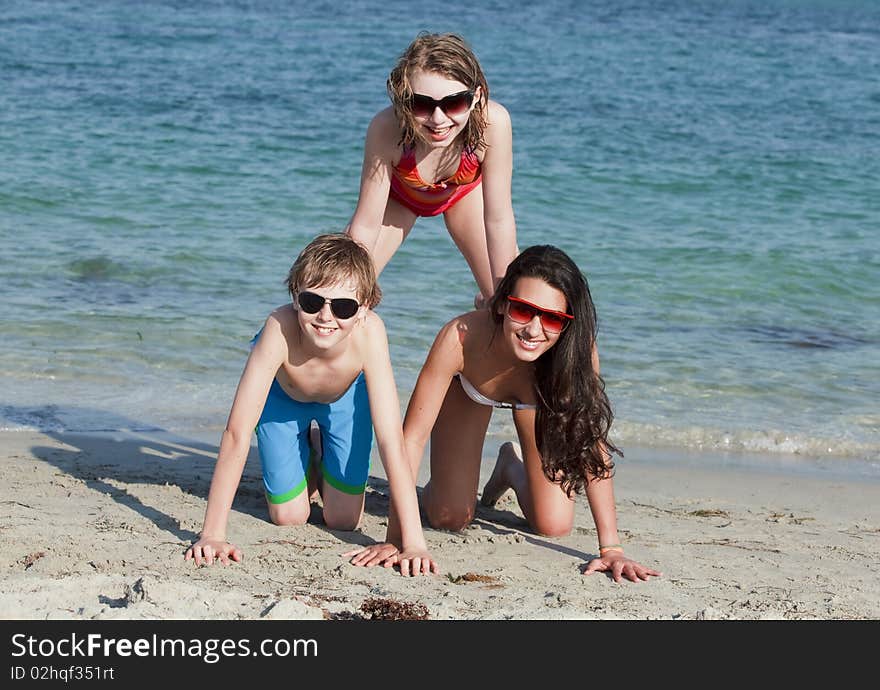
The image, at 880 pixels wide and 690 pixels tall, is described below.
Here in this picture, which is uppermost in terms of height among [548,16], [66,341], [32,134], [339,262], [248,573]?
[548,16]

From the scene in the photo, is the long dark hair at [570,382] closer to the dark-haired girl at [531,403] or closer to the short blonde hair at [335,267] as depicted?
the dark-haired girl at [531,403]

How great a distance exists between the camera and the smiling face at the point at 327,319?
12.9 ft

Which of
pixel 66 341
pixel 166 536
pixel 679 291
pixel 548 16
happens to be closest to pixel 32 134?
pixel 66 341

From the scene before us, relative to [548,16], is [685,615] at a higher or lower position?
lower

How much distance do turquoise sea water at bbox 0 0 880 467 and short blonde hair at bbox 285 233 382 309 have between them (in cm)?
210

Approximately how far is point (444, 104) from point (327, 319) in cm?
98

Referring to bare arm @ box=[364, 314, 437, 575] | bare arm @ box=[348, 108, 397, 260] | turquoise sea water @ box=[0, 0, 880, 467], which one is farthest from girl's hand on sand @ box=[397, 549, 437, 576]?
turquoise sea water @ box=[0, 0, 880, 467]

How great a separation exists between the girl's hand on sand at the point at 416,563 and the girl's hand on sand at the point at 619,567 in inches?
21.5

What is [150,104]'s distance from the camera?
1477 centimetres

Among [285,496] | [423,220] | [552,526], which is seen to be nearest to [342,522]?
[285,496]

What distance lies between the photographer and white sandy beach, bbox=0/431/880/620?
11.2 feet

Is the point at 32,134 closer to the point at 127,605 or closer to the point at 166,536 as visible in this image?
the point at 166,536

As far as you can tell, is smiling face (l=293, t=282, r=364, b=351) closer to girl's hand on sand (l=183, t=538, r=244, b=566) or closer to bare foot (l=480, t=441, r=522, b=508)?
girl's hand on sand (l=183, t=538, r=244, b=566)

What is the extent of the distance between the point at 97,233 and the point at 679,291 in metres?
4.93
